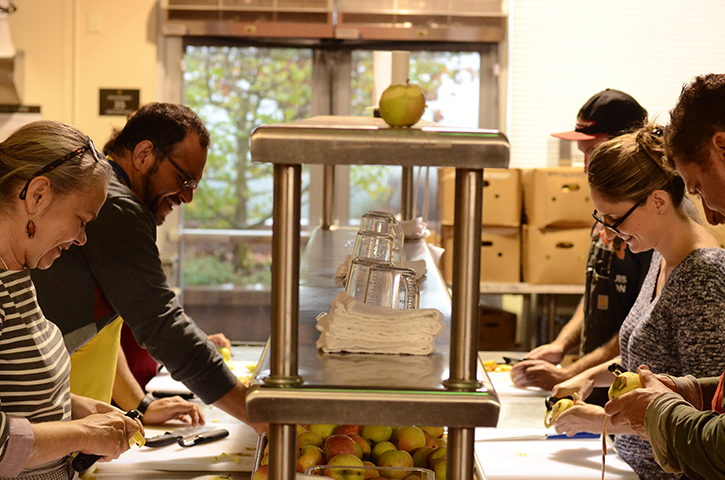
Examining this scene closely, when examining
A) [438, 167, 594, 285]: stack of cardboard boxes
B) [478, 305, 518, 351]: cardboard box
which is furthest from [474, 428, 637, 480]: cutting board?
[478, 305, 518, 351]: cardboard box

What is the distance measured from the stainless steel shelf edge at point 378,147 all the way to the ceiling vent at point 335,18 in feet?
13.2

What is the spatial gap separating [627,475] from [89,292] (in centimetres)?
134

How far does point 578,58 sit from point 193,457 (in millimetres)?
4131

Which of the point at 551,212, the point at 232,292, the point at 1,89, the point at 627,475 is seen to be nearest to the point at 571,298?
the point at 551,212

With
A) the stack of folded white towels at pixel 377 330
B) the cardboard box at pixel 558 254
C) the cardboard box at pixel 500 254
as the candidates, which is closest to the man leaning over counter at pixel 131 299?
the stack of folded white towels at pixel 377 330

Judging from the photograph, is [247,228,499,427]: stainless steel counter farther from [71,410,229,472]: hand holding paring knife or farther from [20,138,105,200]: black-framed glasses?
[71,410,229,472]: hand holding paring knife

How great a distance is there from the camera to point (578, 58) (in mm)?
4922

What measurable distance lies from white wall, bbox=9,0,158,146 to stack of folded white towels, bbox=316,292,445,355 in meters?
4.11

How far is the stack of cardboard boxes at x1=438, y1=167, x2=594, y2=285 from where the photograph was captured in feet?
14.0

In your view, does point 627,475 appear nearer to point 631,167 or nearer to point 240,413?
point 631,167

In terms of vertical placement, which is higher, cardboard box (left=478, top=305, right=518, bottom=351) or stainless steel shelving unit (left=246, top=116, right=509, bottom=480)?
stainless steel shelving unit (left=246, top=116, right=509, bottom=480)

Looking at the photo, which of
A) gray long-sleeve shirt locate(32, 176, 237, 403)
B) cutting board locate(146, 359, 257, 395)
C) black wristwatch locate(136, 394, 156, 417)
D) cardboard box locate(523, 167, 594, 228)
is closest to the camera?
gray long-sleeve shirt locate(32, 176, 237, 403)

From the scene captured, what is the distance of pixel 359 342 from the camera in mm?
1009

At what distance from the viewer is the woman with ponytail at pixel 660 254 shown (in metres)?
1.59
